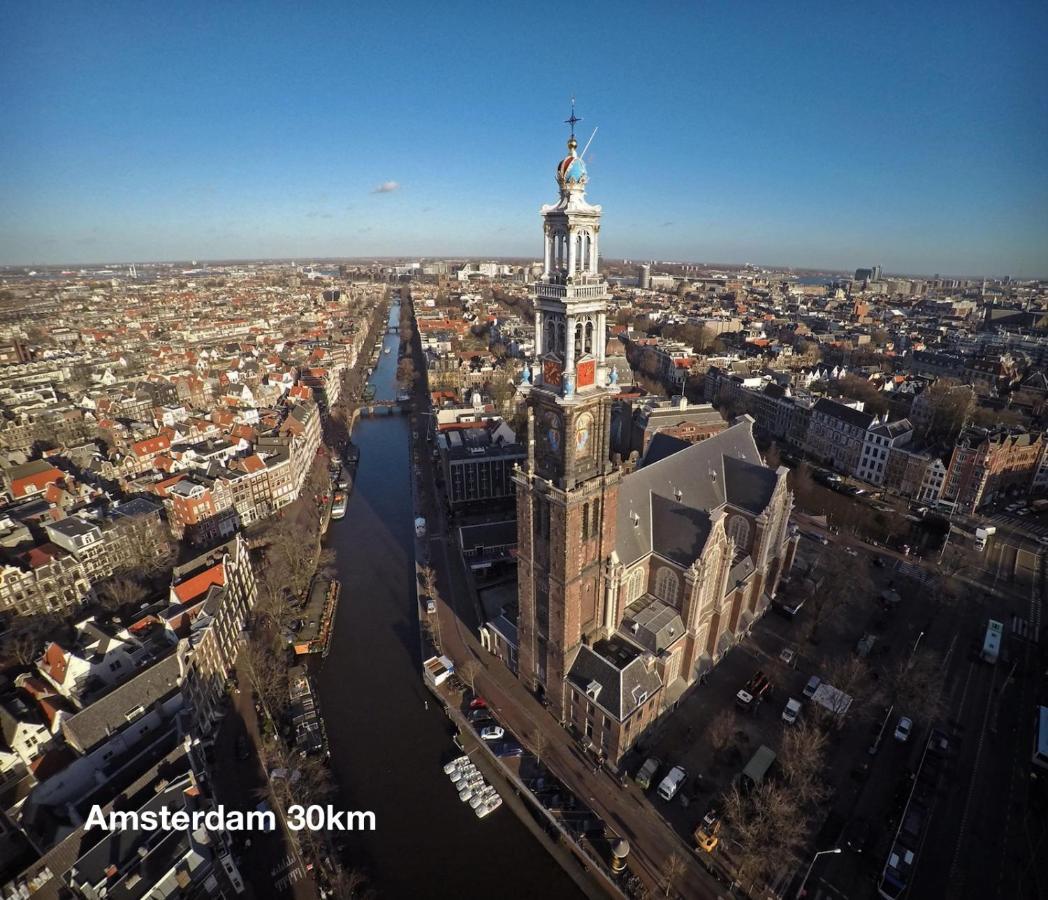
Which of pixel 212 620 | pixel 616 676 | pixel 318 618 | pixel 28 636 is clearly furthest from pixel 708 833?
pixel 28 636

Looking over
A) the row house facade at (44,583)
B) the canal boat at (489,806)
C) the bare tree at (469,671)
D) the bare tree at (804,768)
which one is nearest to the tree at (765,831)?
the bare tree at (804,768)

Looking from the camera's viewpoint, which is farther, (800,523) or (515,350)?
(515,350)

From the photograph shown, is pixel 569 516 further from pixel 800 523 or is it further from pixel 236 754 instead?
pixel 800 523

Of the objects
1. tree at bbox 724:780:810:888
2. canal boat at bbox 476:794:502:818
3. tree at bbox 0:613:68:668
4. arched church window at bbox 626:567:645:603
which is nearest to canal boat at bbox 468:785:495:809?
canal boat at bbox 476:794:502:818

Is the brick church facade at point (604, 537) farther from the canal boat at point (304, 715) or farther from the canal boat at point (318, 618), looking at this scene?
the canal boat at point (318, 618)

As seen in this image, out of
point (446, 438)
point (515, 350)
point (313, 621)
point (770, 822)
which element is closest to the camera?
point (770, 822)

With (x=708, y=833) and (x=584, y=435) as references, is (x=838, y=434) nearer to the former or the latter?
(x=584, y=435)

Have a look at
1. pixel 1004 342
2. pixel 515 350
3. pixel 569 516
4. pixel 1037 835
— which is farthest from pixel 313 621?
pixel 1004 342
